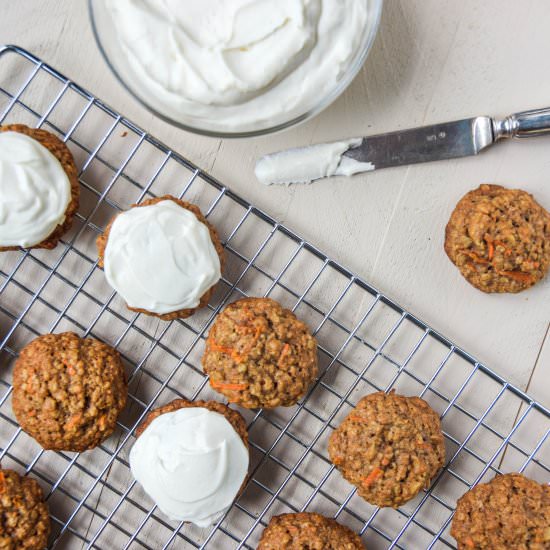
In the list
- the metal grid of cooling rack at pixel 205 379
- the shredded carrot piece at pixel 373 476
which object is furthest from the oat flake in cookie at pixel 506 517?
the shredded carrot piece at pixel 373 476

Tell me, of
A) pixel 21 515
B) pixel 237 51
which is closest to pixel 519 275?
pixel 237 51

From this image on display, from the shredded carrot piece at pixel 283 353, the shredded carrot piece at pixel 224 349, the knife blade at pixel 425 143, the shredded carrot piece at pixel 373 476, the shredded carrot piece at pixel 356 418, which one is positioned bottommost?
the shredded carrot piece at pixel 373 476

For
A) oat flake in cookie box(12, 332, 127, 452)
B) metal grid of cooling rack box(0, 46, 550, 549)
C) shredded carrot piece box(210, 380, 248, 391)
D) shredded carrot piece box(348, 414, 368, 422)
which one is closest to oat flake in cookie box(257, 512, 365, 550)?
metal grid of cooling rack box(0, 46, 550, 549)

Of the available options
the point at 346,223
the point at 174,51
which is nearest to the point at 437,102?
the point at 346,223

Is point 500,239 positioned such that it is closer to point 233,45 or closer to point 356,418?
point 356,418

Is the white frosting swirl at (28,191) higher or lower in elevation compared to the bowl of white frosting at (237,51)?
lower

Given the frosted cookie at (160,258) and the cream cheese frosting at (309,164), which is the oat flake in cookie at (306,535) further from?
the cream cheese frosting at (309,164)
